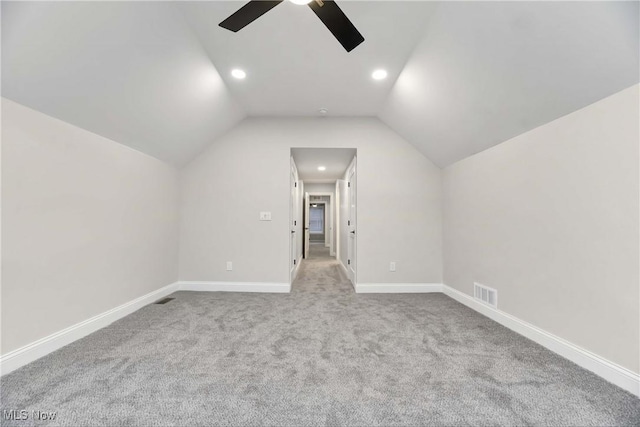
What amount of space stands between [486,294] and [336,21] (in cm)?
282

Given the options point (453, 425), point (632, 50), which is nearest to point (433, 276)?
point (453, 425)

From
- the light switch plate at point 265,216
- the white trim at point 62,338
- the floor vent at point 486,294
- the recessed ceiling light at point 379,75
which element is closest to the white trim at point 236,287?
the white trim at point 62,338

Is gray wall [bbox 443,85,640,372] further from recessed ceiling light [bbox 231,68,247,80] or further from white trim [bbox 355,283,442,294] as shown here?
recessed ceiling light [bbox 231,68,247,80]

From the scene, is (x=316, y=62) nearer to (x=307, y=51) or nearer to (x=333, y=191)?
(x=307, y=51)

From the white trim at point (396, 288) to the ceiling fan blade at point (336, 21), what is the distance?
9.45ft

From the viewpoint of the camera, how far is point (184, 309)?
9.20ft

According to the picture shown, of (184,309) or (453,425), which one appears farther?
(184,309)

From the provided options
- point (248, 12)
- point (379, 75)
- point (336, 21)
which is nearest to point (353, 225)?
point (379, 75)

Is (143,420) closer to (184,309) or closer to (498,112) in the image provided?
(184,309)

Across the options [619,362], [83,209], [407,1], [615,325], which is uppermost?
[407,1]

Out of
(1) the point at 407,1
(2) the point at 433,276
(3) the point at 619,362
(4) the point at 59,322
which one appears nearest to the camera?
(3) the point at 619,362

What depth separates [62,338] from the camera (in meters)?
1.91

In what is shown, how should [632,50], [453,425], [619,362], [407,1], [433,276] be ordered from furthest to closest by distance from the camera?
[433,276] → [407,1] → [619,362] → [632,50] → [453,425]

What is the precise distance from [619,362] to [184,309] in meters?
3.51
